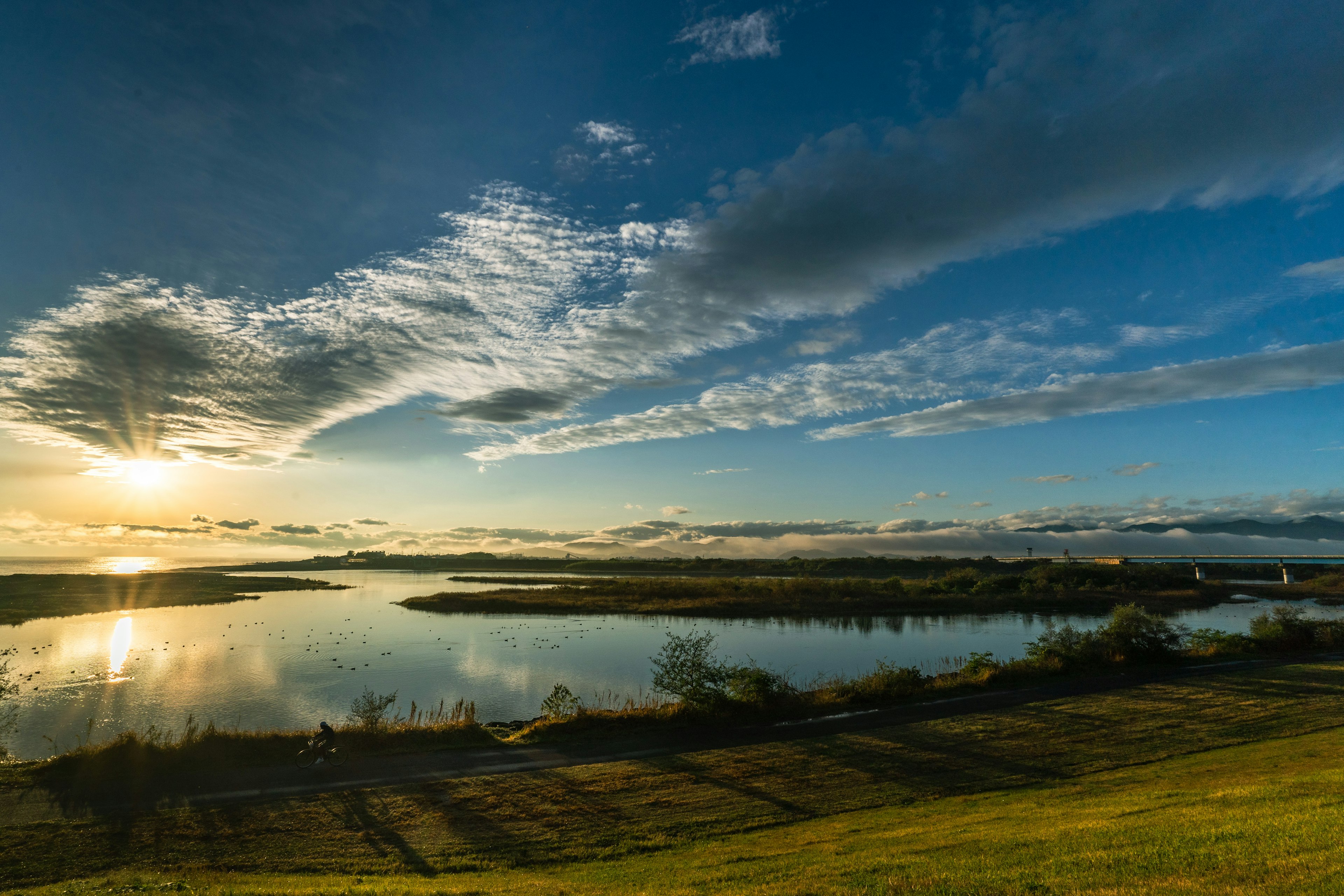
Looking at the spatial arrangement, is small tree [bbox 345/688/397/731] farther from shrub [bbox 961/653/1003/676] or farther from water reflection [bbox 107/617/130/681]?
shrub [bbox 961/653/1003/676]

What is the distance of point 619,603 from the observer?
8738cm

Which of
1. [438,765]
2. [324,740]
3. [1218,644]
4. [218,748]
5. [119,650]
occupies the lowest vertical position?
[119,650]

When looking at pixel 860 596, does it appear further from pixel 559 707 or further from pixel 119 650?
pixel 119 650

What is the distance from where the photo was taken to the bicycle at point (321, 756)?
21.0 meters

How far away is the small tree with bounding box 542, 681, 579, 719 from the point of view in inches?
1048

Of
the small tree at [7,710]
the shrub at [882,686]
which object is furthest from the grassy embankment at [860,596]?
the small tree at [7,710]

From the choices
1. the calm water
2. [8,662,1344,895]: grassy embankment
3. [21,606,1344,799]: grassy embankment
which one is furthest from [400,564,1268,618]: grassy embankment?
[8,662,1344,895]: grassy embankment

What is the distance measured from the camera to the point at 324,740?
70.6ft

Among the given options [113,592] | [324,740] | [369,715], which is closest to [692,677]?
[369,715]

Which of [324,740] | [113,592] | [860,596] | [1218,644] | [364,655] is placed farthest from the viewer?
[113,592]

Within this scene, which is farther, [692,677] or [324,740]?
[692,677]

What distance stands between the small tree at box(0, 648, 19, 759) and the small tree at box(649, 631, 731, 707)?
22809mm

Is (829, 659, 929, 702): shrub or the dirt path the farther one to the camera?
(829, 659, 929, 702): shrub

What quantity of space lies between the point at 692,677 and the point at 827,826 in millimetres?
11863
